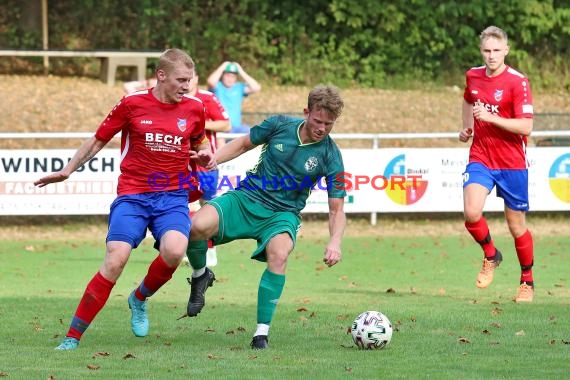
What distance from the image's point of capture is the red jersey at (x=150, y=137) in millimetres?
8391

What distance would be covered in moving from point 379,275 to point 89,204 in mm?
5124

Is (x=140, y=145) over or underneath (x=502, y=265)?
over

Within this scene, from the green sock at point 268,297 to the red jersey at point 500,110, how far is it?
330 centimetres

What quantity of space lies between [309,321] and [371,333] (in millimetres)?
1584

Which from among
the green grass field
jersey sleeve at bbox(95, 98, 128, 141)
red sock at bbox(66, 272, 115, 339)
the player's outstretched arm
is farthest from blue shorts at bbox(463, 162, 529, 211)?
red sock at bbox(66, 272, 115, 339)

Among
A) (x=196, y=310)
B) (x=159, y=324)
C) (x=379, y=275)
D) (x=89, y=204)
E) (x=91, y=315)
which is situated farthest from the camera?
(x=89, y=204)

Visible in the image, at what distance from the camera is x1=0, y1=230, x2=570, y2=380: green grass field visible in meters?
7.41

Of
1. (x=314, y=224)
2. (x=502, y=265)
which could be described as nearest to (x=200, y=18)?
(x=314, y=224)

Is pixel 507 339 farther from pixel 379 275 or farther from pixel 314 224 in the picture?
pixel 314 224

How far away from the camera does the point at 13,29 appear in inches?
992

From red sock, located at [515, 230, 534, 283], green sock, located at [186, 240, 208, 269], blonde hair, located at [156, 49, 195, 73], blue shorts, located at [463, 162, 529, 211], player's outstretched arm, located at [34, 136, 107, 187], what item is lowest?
red sock, located at [515, 230, 534, 283]

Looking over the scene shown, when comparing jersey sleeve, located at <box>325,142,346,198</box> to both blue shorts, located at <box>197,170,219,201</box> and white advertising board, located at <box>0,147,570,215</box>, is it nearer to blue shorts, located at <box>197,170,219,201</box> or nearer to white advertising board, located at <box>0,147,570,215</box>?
blue shorts, located at <box>197,170,219,201</box>

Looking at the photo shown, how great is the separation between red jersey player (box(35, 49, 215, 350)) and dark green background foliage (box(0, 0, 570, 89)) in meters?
16.9

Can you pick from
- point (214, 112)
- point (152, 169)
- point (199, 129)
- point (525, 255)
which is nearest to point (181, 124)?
point (199, 129)
